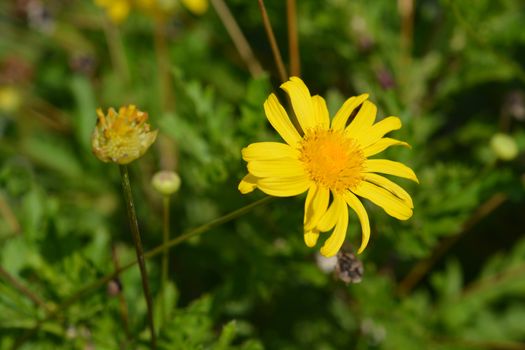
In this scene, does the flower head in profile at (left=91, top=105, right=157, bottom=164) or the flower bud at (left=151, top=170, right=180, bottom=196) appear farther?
the flower bud at (left=151, top=170, right=180, bottom=196)

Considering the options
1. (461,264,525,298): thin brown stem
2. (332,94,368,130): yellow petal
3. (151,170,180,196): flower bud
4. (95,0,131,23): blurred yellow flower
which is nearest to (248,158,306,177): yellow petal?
(332,94,368,130): yellow petal

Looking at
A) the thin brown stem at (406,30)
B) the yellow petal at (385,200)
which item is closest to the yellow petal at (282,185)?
the yellow petal at (385,200)

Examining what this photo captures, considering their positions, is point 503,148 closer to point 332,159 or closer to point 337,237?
point 332,159

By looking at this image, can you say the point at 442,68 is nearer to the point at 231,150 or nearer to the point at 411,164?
the point at 411,164

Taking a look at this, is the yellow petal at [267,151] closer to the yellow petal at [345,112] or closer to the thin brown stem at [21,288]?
the yellow petal at [345,112]

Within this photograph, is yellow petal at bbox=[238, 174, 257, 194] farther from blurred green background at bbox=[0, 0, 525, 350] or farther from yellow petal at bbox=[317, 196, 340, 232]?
blurred green background at bbox=[0, 0, 525, 350]

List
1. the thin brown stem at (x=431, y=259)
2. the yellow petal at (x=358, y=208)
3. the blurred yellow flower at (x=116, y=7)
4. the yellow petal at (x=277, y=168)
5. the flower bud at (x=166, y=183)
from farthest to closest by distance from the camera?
the blurred yellow flower at (x=116, y=7) < the thin brown stem at (x=431, y=259) < the flower bud at (x=166, y=183) < the yellow petal at (x=358, y=208) < the yellow petal at (x=277, y=168)
